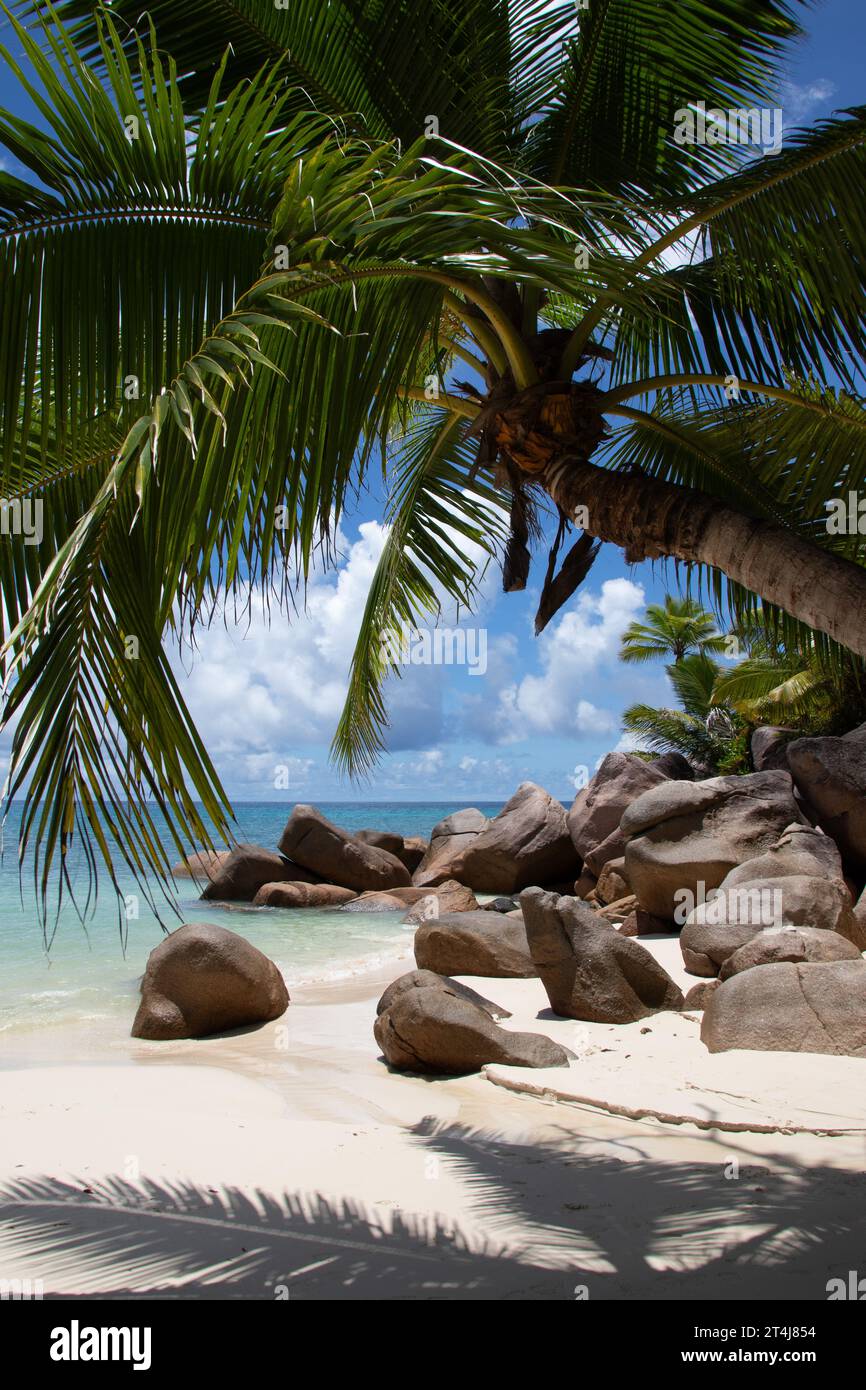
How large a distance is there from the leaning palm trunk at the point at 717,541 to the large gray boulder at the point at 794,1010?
3.84m

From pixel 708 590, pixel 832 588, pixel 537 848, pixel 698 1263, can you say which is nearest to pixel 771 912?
pixel 708 590

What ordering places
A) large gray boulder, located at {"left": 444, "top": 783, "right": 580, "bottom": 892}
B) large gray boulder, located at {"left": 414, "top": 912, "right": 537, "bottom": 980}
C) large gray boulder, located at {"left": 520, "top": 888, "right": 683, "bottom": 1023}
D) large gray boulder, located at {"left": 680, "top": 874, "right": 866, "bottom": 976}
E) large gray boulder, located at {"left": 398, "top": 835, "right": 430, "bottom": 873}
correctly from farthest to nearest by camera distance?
large gray boulder, located at {"left": 398, "top": 835, "right": 430, "bottom": 873} → large gray boulder, located at {"left": 444, "top": 783, "right": 580, "bottom": 892} → large gray boulder, located at {"left": 414, "top": 912, "right": 537, "bottom": 980} → large gray boulder, located at {"left": 680, "top": 874, "right": 866, "bottom": 976} → large gray boulder, located at {"left": 520, "top": 888, "right": 683, "bottom": 1023}

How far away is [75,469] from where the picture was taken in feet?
12.0

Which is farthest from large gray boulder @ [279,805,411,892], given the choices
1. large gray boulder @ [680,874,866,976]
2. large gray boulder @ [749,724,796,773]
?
large gray boulder @ [680,874,866,976]

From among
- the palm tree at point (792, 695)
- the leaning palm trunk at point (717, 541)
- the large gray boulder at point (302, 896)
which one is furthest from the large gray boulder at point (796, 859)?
the large gray boulder at point (302, 896)

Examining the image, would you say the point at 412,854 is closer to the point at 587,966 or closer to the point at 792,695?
the point at 792,695

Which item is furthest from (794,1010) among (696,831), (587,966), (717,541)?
(696,831)

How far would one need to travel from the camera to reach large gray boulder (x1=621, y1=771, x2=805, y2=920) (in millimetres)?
13078

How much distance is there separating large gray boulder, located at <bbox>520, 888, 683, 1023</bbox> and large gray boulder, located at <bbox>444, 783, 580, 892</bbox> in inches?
506

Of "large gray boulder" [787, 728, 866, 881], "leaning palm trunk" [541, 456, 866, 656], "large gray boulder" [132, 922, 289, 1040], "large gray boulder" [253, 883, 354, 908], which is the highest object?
"leaning palm trunk" [541, 456, 866, 656]

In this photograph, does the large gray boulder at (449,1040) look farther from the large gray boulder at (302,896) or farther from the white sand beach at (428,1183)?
the large gray boulder at (302,896)

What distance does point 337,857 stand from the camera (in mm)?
23922

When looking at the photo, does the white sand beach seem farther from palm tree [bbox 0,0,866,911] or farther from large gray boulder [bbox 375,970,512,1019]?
palm tree [bbox 0,0,866,911]

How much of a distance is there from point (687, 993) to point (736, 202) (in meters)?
7.01
